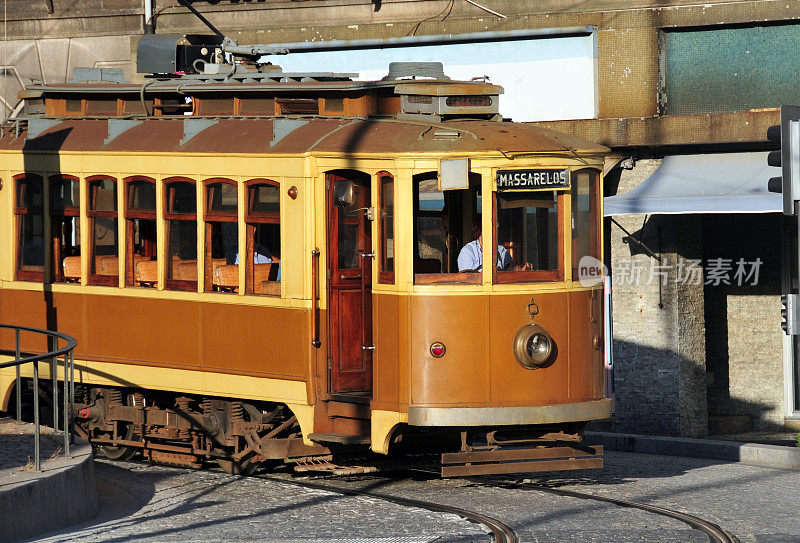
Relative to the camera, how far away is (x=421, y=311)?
1088 centimetres

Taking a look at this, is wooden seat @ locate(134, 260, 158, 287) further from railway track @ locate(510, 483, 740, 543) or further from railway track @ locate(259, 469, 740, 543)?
railway track @ locate(510, 483, 740, 543)

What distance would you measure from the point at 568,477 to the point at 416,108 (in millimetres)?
3637

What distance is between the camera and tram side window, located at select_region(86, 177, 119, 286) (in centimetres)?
1294

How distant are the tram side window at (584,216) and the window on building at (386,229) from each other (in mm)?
1507

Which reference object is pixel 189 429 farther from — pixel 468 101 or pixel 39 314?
pixel 468 101

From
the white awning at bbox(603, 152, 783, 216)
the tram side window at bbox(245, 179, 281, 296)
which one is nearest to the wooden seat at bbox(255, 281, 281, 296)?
the tram side window at bbox(245, 179, 281, 296)

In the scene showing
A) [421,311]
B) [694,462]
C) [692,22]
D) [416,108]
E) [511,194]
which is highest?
[692,22]

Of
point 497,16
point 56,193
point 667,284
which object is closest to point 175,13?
point 497,16

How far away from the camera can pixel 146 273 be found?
12727mm

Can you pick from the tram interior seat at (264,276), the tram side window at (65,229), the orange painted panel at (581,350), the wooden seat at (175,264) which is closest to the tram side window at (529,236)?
the orange painted panel at (581,350)

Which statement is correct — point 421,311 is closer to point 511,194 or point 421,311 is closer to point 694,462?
point 511,194

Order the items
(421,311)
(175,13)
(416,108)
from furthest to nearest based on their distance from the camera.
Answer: (175,13) < (416,108) < (421,311)

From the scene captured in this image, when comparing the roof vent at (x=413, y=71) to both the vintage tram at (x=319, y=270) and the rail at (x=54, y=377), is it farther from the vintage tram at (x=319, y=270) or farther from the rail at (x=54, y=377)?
the rail at (x=54, y=377)

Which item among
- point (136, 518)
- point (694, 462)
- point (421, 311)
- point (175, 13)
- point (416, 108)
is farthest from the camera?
point (175, 13)
